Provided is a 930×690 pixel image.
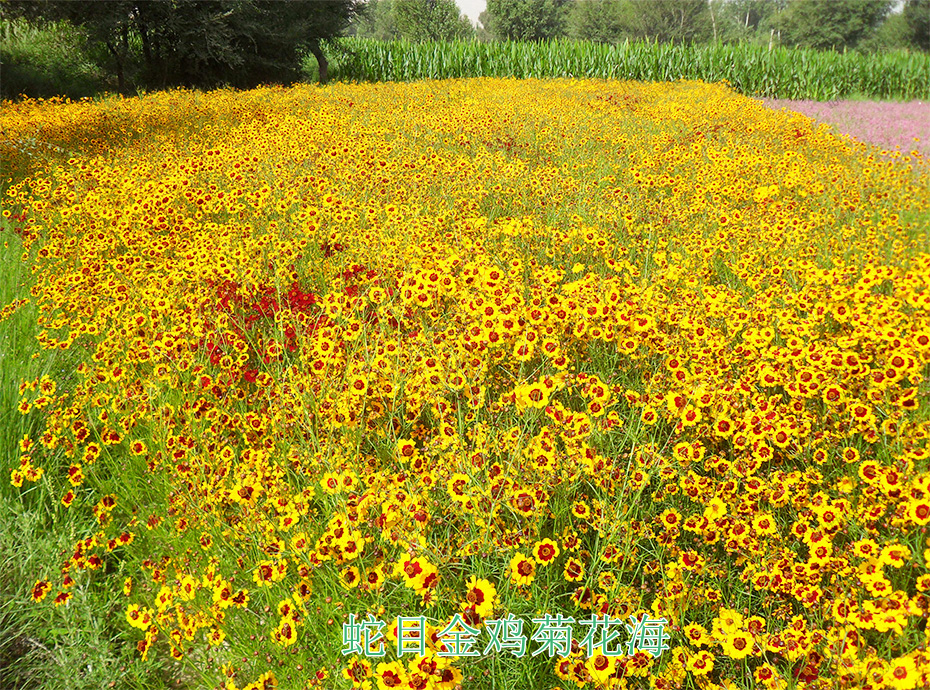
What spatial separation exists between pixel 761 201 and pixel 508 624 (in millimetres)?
4342

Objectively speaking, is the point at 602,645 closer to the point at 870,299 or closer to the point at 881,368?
the point at 881,368

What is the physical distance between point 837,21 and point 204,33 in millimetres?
75538

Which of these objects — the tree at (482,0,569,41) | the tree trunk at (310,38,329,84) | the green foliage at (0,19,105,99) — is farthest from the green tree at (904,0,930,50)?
the green foliage at (0,19,105,99)

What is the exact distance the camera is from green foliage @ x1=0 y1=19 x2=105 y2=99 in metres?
16.7

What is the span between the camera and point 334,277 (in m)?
3.88

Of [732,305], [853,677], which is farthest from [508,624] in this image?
[732,305]

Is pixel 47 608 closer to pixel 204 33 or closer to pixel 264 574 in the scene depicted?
pixel 264 574

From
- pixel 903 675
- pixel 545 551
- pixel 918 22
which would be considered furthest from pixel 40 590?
pixel 918 22

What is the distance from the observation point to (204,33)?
53.9 feet

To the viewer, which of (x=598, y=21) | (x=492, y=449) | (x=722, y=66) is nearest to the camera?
(x=492, y=449)

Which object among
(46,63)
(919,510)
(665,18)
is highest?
(665,18)

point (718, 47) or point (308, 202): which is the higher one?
point (718, 47)

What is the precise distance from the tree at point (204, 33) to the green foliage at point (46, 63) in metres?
1.02

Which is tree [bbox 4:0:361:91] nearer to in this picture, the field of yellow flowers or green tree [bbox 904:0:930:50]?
the field of yellow flowers
